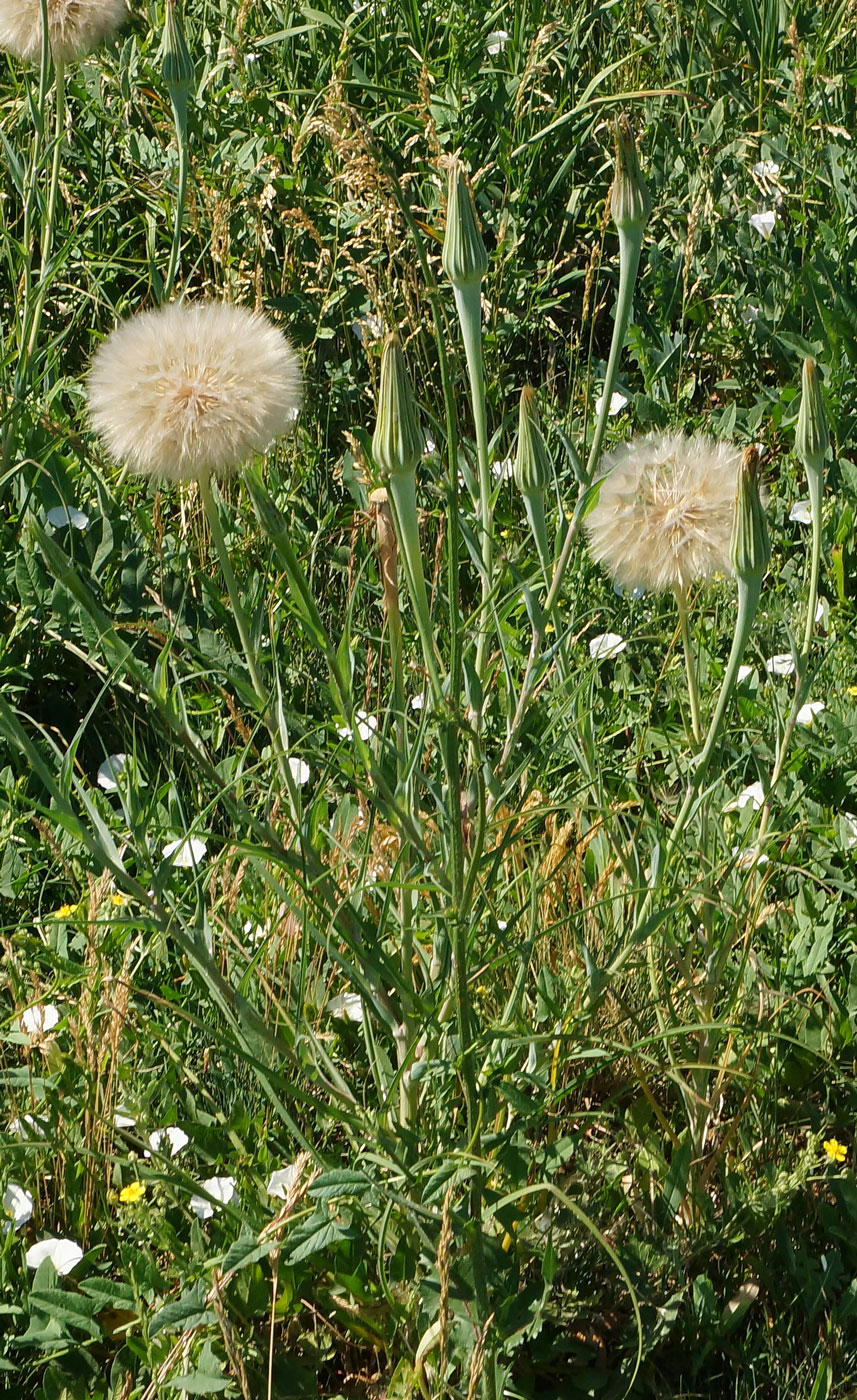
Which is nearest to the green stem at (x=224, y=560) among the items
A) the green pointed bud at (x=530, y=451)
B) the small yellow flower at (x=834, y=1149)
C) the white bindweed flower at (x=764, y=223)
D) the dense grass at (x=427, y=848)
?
the dense grass at (x=427, y=848)

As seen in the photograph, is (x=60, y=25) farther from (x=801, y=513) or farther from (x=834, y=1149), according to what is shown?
(x=834, y=1149)

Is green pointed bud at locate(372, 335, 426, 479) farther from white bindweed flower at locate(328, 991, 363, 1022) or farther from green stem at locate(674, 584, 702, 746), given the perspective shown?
white bindweed flower at locate(328, 991, 363, 1022)

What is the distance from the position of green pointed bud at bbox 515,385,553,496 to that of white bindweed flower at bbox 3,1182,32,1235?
94cm

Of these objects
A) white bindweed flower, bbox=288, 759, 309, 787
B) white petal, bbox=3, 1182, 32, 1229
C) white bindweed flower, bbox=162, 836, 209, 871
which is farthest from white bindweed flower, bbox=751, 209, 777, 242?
white petal, bbox=3, 1182, 32, 1229

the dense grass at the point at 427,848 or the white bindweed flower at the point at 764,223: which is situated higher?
the white bindweed flower at the point at 764,223

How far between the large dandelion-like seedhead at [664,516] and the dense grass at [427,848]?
7 centimetres

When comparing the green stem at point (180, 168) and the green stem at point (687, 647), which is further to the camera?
the green stem at point (180, 168)

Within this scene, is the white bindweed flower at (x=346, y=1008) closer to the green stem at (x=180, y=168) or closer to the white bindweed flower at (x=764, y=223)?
the green stem at (x=180, y=168)

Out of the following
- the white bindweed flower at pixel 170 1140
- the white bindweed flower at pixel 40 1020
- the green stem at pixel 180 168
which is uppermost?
the green stem at pixel 180 168

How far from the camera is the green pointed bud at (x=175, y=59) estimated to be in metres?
1.58

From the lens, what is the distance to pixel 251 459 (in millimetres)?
1223

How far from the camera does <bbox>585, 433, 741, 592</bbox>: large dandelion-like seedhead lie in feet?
4.52

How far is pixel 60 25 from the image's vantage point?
2059 mm

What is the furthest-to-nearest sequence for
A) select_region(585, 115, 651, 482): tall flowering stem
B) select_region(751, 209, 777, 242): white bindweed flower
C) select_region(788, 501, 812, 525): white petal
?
select_region(751, 209, 777, 242): white bindweed flower < select_region(788, 501, 812, 525): white petal < select_region(585, 115, 651, 482): tall flowering stem
